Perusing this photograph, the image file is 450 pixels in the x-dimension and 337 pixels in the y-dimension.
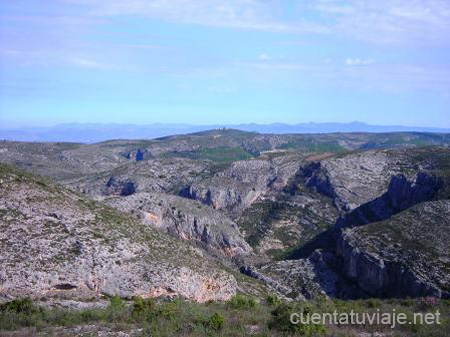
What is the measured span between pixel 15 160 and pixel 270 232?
283ft

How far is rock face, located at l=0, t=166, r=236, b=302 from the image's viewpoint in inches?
1166

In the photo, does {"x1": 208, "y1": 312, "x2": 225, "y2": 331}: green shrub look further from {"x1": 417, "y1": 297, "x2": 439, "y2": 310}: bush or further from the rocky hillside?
the rocky hillside

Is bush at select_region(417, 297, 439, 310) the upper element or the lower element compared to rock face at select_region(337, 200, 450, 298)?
upper

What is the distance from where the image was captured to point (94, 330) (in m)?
19.9

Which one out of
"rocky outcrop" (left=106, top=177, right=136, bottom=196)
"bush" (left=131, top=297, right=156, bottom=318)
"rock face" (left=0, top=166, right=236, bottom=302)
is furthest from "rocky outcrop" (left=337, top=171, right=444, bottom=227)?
"bush" (left=131, top=297, right=156, bottom=318)

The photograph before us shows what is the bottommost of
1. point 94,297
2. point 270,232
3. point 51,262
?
point 270,232

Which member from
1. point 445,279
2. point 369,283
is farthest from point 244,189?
point 445,279

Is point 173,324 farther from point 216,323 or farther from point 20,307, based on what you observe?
point 20,307

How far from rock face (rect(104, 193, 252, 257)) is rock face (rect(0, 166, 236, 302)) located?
31.4 m

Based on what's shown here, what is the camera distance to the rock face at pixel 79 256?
97.1 ft

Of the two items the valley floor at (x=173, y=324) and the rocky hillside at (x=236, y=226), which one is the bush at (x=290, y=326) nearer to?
the valley floor at (x=173, y=324)

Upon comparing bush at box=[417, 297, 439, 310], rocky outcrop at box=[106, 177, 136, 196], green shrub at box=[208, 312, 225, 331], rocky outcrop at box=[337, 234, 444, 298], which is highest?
green shrub at box=[208, 312, 225, 331]

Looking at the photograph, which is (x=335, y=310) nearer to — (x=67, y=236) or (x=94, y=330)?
(x=94, y=330)

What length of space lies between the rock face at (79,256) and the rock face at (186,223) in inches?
1235
